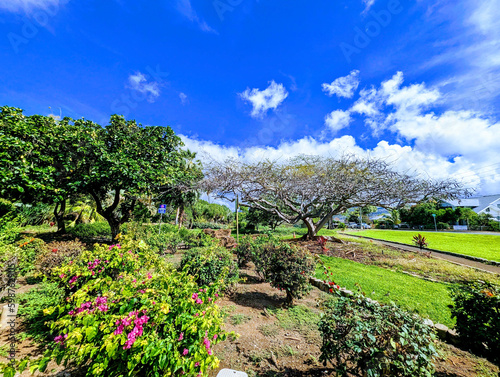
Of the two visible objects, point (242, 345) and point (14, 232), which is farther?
point (14, 232)

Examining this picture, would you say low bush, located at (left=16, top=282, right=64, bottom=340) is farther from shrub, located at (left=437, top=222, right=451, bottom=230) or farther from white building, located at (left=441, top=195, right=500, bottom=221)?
white building, located at (left=441, top=195, right=500, bottom=221)

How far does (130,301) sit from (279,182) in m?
12.5

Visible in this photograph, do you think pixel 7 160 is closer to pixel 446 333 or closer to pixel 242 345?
pixel 242 345

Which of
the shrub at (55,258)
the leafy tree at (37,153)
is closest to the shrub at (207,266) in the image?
the shrub at (55,258)

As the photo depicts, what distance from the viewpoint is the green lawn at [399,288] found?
14.2 feet

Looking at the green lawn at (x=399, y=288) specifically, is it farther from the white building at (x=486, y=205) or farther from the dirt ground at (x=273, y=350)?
the white building at (x=486, y=205)

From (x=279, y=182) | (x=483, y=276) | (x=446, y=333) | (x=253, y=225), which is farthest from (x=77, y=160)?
(x=253, y=225)

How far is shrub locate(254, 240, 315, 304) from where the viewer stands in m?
4.46

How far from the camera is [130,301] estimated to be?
194 cm

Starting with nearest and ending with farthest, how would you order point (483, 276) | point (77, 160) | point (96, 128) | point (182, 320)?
point (182, 320), point (483, 276), point (77, 160), point (96, 128)

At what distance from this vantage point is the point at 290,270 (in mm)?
4484

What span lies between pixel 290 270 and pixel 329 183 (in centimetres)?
953

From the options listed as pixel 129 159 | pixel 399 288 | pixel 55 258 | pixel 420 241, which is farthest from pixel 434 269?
pixel 129 159

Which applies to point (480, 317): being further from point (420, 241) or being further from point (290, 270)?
point (420, 241)
